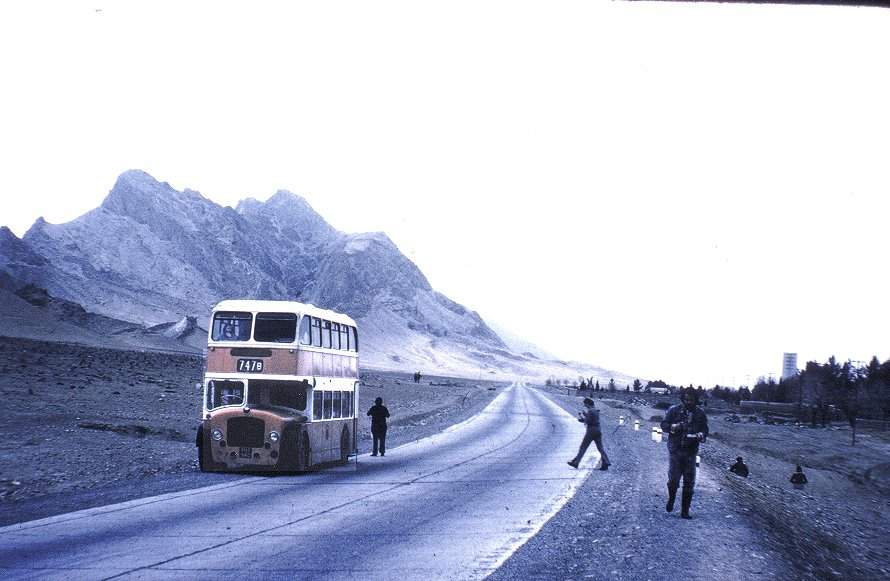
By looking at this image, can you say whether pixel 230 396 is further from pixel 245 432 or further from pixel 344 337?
pixel 344 337

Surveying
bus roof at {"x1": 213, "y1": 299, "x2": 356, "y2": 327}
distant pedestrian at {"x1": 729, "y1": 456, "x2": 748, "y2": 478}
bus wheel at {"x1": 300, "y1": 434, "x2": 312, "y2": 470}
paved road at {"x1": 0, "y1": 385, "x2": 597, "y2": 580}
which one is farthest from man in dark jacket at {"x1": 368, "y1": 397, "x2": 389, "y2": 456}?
distant pedestrian at {"x1": 729, "y1": 456, "x2": 748, "y2": 478}

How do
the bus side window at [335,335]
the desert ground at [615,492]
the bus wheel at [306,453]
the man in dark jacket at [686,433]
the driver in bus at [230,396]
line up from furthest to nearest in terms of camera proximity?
1. the bus side window at [335,335]
2. the bus wheel at [306,453]
3. the driver in bus at [230,396]
4. the man in dark jacket at [686,433]
5. the desert ground at [615,492]

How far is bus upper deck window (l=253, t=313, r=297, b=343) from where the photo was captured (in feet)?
78.0

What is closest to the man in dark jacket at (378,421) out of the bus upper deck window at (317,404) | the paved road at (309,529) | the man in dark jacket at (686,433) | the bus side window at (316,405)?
the paved road at (309,529)

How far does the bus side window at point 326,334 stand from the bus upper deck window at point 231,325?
2.53 metres

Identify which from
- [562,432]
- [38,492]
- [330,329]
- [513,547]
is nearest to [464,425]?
[562,432]

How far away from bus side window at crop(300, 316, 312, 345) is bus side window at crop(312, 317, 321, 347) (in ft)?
0.99

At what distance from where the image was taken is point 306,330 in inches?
958

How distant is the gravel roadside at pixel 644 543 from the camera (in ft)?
38.5

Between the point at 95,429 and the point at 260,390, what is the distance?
14101mm

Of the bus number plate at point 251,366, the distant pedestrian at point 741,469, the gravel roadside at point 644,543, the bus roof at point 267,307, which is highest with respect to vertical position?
the bus roof at point 267,307

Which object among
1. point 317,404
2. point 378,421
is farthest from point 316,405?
point 378,421

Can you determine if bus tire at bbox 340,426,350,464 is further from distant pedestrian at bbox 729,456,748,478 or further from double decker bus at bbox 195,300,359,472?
distant pedestrian at bbox 729,456,748,478

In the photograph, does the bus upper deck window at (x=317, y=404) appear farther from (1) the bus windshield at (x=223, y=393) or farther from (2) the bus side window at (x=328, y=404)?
(1) the bus windshield at (x=223, y=393)
